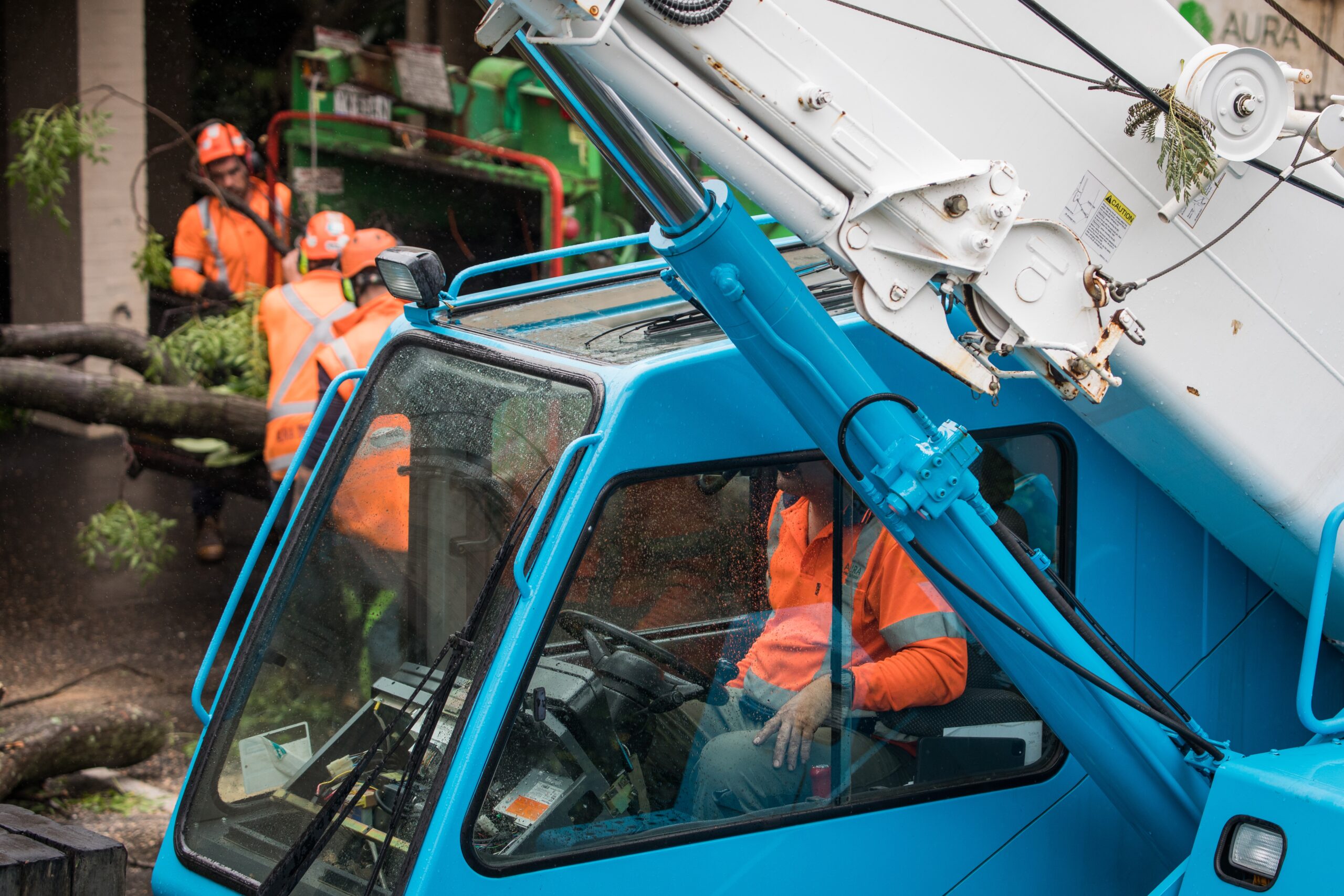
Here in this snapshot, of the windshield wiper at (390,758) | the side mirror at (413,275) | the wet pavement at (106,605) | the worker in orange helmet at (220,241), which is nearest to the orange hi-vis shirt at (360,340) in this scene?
the wet pavement at (106,605)

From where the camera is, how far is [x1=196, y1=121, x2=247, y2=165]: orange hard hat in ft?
25.1

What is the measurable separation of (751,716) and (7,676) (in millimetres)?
4610

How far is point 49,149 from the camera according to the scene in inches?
269

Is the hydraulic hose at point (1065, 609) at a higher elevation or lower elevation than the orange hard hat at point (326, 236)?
lower

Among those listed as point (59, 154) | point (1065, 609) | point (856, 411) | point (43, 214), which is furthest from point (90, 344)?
point (1065, 609)

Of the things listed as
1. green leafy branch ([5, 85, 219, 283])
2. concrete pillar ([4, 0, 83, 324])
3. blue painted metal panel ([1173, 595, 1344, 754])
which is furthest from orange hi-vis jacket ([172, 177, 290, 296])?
blue painted metal panel ([1173, 595, 1344, 754])

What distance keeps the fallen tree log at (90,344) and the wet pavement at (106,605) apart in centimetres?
68

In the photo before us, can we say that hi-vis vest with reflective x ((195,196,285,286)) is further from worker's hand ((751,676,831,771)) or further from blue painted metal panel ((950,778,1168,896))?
blue painted metal panel ((950,778,1168,896))

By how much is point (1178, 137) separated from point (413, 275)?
4.85ft

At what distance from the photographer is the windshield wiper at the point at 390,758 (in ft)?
7.60

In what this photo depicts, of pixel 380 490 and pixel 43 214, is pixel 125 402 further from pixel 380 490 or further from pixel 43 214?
pixel 43 214

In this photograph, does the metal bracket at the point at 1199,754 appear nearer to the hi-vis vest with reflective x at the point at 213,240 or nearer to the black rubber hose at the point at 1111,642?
the black rubber hose at the point at 1111,642

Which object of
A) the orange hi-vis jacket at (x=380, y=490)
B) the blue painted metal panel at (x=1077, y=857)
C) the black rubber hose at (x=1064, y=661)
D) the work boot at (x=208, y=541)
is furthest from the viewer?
the work boot at (x=208, y=541)

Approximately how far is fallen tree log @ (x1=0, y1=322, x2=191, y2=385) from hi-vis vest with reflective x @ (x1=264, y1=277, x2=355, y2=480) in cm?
77
